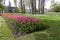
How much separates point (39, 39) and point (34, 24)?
1.89 m

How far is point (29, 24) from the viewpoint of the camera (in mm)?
8555

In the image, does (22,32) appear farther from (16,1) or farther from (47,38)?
(16,1)

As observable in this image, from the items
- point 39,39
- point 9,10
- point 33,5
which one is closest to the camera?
point 39,39

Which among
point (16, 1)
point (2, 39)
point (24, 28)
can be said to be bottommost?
point (2, 39)

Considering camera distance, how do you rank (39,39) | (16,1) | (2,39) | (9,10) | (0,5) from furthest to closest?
(9,10)
(16,1)
(0,5)
(2,39)
(39,39)

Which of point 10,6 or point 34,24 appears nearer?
point 34,24

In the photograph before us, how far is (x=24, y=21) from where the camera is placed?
28.9 feet

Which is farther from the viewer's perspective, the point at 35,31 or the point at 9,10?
the point at 9,10

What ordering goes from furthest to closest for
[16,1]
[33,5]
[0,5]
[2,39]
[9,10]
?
[9,10], [16,1], [0,5], [33,5], [2,39]

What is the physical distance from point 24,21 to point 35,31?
0.81 meters

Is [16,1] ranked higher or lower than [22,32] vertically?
higher

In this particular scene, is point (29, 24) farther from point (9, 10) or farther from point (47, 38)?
point (9, 10)

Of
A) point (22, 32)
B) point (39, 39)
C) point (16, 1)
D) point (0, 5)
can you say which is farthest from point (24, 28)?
point (16, 1)

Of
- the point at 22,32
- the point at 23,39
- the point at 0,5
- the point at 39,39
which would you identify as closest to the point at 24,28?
the point at 22,32
